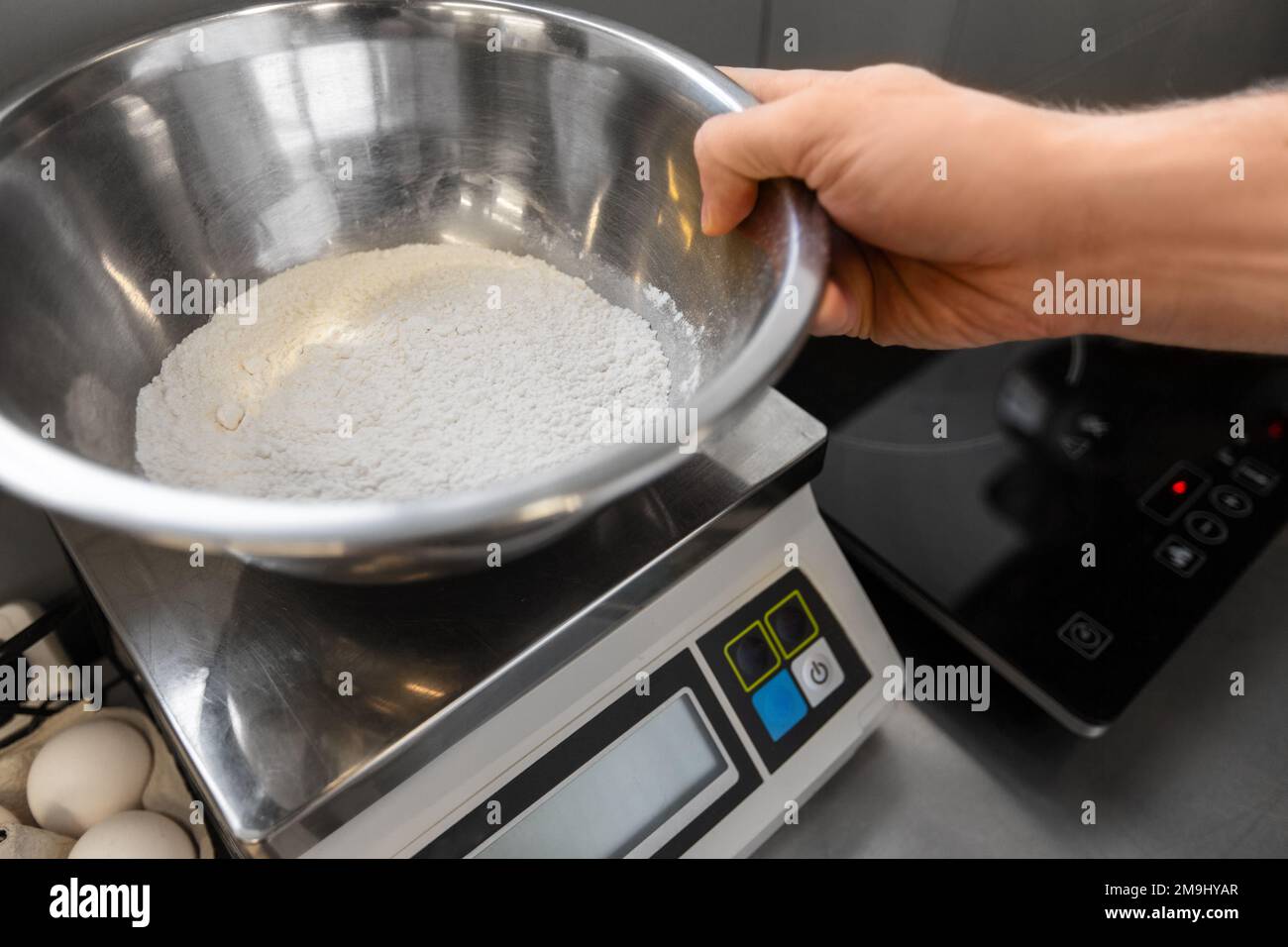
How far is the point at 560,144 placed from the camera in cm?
63

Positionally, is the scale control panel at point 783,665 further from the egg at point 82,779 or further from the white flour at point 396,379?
the egg at point 82,779

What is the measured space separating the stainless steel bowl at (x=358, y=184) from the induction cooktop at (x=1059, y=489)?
→ 1.13 feet

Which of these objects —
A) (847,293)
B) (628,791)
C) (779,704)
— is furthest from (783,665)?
(847,293)

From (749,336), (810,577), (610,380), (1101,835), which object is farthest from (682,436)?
(1101,835)

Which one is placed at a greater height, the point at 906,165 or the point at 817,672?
the point at 906,165

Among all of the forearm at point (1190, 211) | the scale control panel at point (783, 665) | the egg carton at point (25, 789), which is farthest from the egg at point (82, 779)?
the forearm at point (1190, 211)

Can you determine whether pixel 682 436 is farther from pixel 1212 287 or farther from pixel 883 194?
pixel 1212 287

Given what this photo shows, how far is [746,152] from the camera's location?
1.60ft

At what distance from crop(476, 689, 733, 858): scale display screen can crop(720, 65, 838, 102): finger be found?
14.4 inches

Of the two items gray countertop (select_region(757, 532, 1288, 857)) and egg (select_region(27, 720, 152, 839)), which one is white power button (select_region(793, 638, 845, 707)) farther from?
egg (select_region(27, 720, 152, 839))

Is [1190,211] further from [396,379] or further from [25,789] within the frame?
[25,789]

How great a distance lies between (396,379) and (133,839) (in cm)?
31

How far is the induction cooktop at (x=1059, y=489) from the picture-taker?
28.9 inches

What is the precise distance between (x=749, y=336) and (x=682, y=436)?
0.08 m
